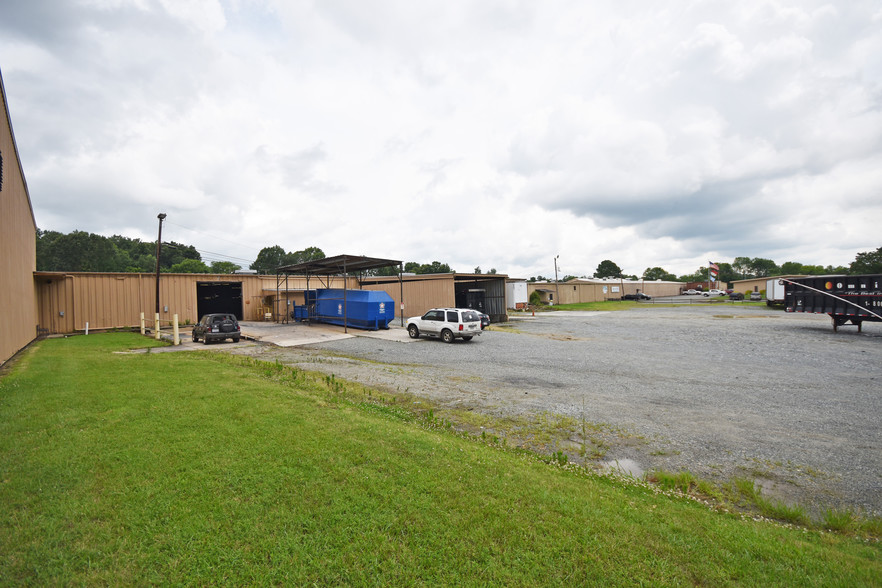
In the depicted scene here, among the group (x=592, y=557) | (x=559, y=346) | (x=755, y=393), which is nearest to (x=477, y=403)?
(x=592, y=557)

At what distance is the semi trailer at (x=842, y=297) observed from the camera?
749 inches

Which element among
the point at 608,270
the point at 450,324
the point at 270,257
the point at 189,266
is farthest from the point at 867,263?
the point at 189,266

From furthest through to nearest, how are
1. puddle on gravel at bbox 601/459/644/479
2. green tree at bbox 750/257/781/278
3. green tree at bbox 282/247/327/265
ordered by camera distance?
1. green tree at bbox 750/257/781/278
2. green tree at bbox 282/247/327/265
3. puddle on gravel at bbox 601/459/644/479

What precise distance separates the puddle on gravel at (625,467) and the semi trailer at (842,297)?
18.5 meters

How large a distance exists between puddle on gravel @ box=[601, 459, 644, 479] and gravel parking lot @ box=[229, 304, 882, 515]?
44mm

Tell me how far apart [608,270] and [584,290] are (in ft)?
222

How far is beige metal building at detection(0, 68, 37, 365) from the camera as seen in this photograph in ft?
36.1

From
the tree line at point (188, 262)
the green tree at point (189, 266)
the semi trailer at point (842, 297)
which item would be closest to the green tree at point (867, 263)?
the tree line at point (188, 262)

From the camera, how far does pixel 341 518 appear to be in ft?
11.7

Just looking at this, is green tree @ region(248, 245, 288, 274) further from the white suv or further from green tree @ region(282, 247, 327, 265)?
the white suv

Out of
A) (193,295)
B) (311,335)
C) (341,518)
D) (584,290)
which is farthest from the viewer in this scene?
(584,290)

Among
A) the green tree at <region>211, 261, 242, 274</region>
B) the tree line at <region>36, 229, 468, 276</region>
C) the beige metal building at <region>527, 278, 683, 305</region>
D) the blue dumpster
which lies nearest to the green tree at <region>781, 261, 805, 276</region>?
the beige metal building at <region>527, 278, 683, 305</region>

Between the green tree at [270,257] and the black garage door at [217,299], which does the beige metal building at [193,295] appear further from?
the green tree at [270,257]

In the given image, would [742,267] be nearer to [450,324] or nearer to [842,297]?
[842,297]
